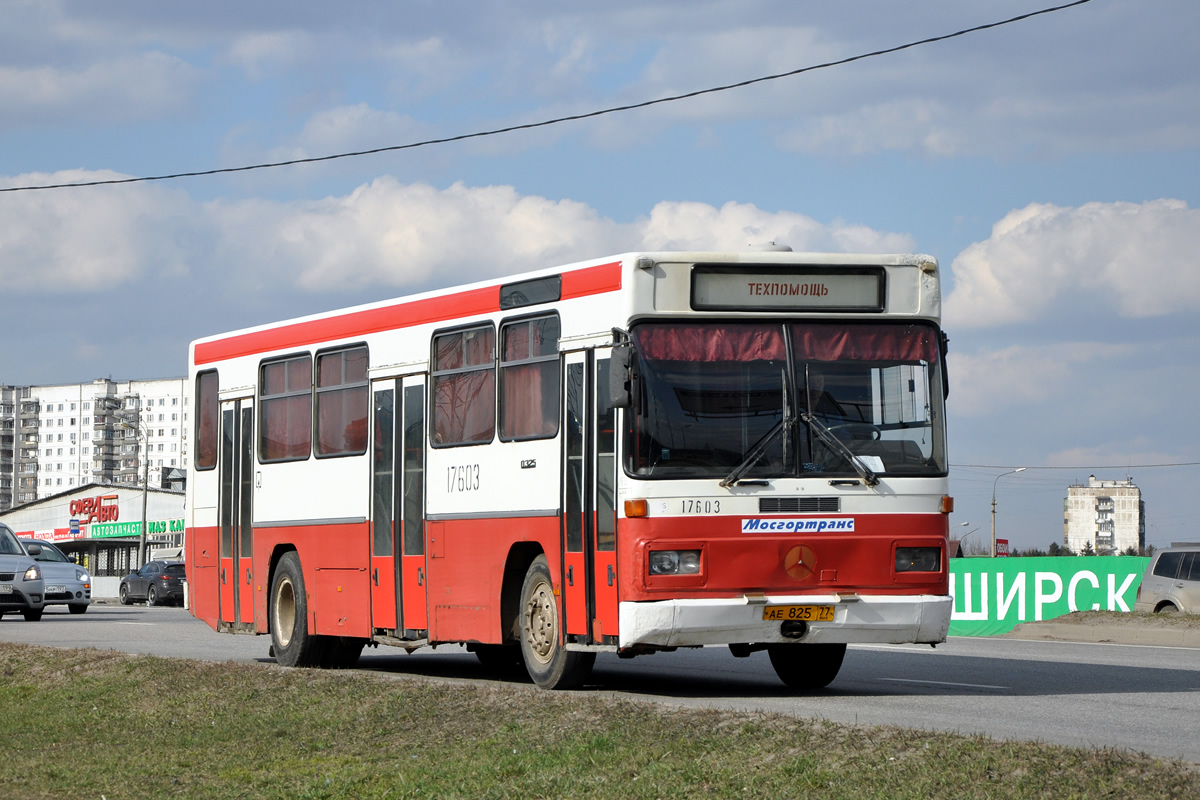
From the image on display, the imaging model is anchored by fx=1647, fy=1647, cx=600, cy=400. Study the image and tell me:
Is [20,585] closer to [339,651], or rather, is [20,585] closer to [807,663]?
[339,651]

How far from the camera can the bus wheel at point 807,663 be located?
13609mm

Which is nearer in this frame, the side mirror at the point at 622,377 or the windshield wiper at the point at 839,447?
the side mirror at the point at 622,377

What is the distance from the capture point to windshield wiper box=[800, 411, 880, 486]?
39.9 feet

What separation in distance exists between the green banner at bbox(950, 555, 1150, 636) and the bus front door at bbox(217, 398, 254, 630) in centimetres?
1305

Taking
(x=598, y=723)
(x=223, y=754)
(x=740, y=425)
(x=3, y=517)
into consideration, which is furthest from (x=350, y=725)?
(x=3, y=517)

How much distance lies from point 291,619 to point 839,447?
279 inches

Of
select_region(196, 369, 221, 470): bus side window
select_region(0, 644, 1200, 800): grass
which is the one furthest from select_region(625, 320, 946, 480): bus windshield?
select_region(196, 369, 221, 470): bus side window

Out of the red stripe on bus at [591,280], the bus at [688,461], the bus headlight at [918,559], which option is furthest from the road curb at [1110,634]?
the red stripe on bus at [591,280]

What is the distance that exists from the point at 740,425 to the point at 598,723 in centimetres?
286

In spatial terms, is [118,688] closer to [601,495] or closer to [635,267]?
[601,495]

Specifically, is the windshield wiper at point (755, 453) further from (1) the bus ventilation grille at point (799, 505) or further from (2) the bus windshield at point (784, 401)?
(1) the bus ventilation grille at point (799, 505)

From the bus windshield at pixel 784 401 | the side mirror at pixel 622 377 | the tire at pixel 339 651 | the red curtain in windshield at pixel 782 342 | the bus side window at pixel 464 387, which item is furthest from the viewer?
the tire at pixel 339 651

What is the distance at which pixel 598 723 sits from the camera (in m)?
10.1

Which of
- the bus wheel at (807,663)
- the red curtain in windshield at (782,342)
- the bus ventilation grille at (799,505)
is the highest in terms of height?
the red curtain in windshield at (782,342)
